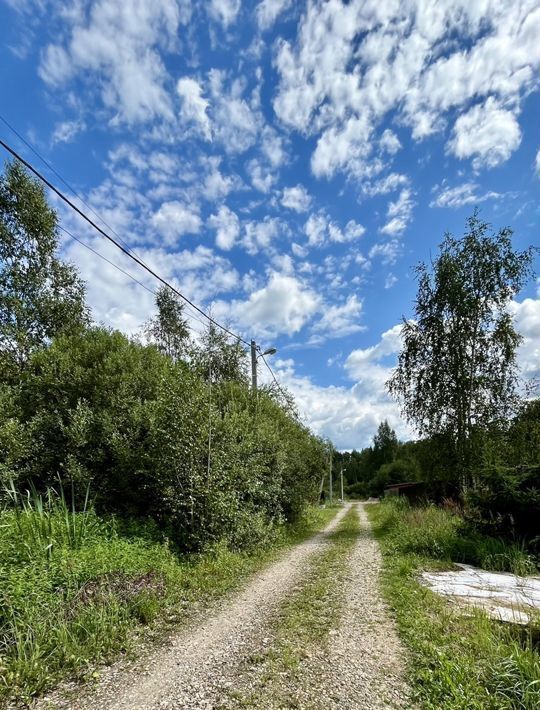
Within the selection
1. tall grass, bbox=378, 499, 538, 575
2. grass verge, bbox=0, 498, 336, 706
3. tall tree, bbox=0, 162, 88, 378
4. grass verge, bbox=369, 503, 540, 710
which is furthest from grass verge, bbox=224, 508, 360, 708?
tall tree, bbox=0, 162, 88, 378

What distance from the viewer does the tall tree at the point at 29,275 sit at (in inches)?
526

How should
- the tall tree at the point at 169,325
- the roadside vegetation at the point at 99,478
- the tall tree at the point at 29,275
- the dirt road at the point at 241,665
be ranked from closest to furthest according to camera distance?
the dirt road at the point at 241,665, the roadside vegetation at the point at 99,478, the tall tree at the point at 29,275, the tall tree at the point at 169,325

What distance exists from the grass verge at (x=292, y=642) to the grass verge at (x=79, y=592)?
58.6 inches

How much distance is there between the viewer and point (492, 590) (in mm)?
6133

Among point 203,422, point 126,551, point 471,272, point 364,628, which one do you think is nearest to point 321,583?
point 364,628

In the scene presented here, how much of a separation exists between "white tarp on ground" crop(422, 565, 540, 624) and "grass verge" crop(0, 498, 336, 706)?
12.3ft

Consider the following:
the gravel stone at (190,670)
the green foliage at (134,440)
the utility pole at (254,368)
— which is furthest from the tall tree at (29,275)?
the gravel stone at (190,670)

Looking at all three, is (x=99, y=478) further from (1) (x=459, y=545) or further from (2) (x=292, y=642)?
(1) (x=459, y=545)

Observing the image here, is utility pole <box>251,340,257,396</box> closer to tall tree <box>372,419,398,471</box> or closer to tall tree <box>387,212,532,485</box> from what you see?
tall tree <box>387,212,532,485</box>

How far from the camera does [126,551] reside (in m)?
6.82

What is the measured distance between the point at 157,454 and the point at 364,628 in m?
5.51

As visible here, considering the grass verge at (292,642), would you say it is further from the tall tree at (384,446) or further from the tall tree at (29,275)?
the tall tree at (384,446)

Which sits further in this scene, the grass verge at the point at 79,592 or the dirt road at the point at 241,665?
the grass verge at the point at 79,592

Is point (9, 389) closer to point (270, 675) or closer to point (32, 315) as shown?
point (32, 315)
